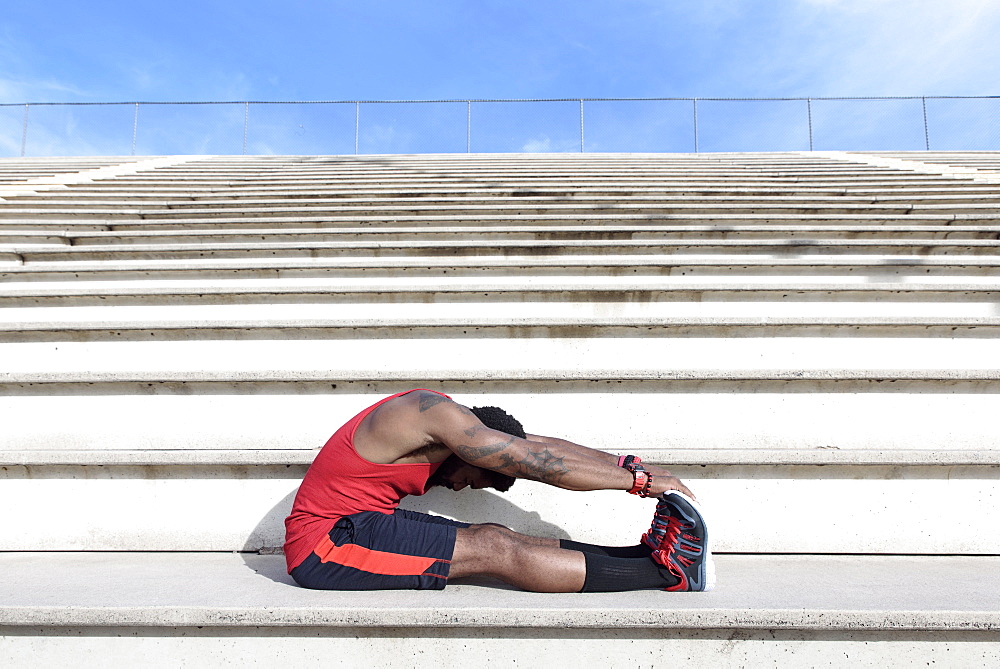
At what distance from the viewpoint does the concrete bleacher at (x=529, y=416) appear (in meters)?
1.41

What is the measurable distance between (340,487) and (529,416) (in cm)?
77

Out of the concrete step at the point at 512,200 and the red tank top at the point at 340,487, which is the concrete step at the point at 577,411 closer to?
the red tank top at the point at 340,487

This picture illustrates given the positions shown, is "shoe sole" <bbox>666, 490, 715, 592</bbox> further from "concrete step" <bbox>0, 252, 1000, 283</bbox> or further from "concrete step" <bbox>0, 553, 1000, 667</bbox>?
"concrete step" <bbox>0, 252, 1000, 283</bbox>

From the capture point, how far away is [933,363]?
237 centimetres

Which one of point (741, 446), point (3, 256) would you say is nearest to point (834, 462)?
point (741, 446)

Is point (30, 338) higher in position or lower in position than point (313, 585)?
higher

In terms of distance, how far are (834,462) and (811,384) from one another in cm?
36

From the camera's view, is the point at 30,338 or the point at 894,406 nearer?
the point at 894,406

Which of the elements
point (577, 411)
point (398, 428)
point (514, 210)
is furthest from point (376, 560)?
point (514, 210)

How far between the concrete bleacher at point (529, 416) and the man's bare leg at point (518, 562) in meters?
0.05

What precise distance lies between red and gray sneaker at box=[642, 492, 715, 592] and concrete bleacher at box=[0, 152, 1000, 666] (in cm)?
5

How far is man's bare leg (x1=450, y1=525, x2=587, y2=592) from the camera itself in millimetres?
1539

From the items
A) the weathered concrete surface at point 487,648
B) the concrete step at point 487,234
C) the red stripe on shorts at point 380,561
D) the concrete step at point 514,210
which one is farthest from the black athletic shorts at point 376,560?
the concrete step at point 514,210

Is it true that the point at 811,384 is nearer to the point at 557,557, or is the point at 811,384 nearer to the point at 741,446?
the point at 741,446
